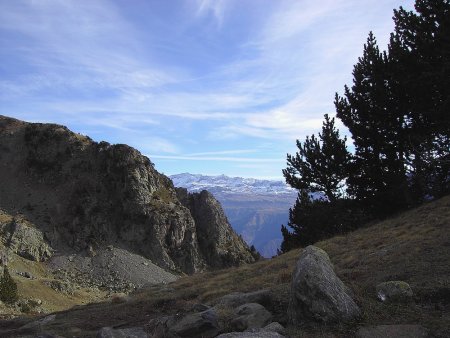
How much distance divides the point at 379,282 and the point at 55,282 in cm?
5136

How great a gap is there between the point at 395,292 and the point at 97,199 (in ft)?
251

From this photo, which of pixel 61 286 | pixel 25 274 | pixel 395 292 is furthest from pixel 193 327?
pixel 25 274

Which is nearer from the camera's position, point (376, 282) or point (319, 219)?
point (376, 282)

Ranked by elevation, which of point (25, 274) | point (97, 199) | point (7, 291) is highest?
point (97, 199)

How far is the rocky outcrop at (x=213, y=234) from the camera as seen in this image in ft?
288

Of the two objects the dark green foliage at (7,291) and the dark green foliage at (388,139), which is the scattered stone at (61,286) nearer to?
the dark green foliage at (7,291)

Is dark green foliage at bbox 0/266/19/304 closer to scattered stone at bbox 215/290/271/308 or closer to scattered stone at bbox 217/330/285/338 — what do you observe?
scattered stone at bbox 215/290/271/308

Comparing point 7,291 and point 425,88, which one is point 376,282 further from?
point 7,291

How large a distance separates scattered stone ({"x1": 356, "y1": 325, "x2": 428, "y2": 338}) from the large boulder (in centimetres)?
68

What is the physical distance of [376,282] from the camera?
13.0 metres

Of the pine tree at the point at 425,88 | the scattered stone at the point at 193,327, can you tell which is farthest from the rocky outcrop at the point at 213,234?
the scattered stone at the point at 193,327

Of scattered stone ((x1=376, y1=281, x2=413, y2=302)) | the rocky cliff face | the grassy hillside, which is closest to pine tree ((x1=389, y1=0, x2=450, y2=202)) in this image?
the grassy hillside

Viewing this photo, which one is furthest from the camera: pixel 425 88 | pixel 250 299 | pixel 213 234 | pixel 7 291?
pixel 213 234

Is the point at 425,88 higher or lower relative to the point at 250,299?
higher
